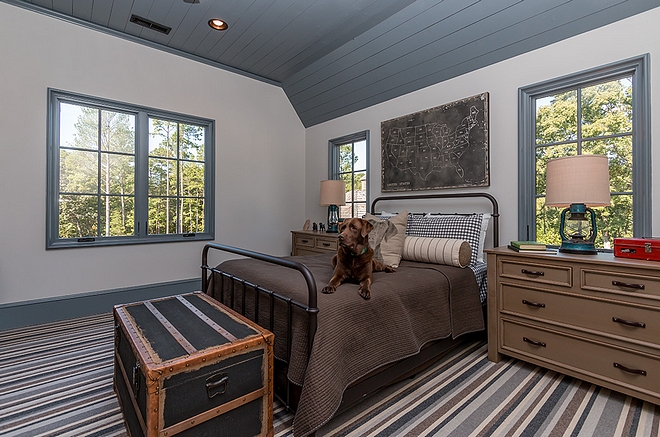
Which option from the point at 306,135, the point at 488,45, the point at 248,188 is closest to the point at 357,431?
the point at 488,45

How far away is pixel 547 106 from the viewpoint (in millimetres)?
2576

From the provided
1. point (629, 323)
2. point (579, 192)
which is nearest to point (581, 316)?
point (629, 323)

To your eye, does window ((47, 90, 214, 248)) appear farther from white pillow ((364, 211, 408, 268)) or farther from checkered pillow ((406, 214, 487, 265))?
checkered pillow ((406, 214, 487, 265))

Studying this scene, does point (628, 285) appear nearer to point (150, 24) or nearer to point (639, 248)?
point (639, 248)

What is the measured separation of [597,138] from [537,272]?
1.17 m

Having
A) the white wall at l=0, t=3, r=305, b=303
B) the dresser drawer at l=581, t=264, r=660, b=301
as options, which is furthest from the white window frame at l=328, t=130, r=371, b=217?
the dresser drawer at l=581, t=264, r=660, b=301

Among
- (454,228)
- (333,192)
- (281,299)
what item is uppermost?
(333,192)

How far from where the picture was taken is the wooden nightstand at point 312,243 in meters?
3.75

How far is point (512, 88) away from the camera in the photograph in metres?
2.69

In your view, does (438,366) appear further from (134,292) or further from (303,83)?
(303,83)

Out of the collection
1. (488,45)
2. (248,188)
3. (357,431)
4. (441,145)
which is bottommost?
(357,431)

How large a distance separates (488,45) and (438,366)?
2.62 meters

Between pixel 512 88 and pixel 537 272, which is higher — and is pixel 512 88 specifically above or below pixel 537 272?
above

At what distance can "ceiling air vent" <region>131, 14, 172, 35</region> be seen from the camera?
9.99 ft
